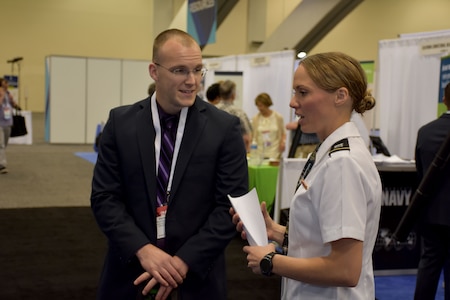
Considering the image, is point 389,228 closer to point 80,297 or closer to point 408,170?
point 408,170

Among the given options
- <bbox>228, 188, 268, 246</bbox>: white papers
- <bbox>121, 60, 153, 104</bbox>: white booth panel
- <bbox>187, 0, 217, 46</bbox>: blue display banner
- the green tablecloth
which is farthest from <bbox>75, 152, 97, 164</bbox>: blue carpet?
<bbox>228, 188, 268, 246</bbox>: white papers

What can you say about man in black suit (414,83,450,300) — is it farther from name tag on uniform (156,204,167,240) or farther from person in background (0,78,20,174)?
person in background (0,78,20,174)

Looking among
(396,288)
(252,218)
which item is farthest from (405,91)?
(252,218)

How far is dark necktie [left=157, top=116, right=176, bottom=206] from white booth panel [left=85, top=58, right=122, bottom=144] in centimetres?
1370

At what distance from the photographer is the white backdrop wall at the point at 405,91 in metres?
5.62

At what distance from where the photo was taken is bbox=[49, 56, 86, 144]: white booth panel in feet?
49.0

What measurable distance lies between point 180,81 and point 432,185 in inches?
84.7

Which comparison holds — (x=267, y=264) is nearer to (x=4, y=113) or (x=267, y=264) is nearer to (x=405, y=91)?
(x=405, y=91)

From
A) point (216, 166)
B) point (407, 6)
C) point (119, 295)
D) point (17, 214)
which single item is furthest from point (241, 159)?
point (407, 6)

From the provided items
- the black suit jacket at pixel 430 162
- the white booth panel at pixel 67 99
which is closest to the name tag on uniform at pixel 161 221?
the black suit jacket at pixel 430 162

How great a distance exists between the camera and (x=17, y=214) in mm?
6656

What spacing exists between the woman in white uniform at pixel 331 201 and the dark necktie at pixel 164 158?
466 millimetres

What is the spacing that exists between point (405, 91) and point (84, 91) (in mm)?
10772

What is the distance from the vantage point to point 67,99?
15.2 metres
